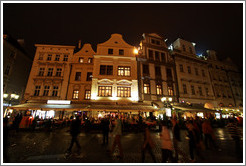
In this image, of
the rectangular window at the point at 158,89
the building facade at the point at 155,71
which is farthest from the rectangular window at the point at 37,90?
the rectangular window at the point at 158,89

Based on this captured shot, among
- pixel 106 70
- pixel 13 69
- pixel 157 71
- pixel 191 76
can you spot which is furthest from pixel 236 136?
pixel 13 69

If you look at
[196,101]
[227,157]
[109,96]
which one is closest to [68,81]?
[109,96]

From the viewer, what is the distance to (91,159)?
5.12 meters

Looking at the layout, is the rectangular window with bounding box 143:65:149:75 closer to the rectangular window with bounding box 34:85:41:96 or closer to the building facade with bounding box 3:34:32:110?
the rectangular window with bounding box 34:85:41:96

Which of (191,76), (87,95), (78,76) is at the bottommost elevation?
(87,95)

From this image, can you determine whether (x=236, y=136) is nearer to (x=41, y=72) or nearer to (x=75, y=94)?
(x=75, y=94)

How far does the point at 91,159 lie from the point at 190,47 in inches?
1146

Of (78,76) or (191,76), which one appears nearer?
(78,76)

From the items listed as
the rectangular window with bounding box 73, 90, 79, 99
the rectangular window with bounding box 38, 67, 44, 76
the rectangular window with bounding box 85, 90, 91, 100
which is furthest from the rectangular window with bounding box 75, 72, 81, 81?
the rectangular window with bounding box 38, 67, 44, 76

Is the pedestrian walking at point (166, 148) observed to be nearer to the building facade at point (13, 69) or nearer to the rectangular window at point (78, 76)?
the rectangular window at point (78, 76)

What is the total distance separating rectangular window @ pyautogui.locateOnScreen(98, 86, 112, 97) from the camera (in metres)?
18.2

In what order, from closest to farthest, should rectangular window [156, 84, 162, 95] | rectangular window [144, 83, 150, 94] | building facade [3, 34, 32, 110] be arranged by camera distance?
rectangular window [144, 83, 150, 94] < rectangular window [156, 84, 162, 95] < building facade [3, 34, 32, 110]

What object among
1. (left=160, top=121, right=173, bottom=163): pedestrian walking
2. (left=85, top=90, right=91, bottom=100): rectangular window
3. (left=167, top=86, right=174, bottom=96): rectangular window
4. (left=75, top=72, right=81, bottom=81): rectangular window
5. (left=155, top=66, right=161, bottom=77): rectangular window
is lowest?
(left=160, top=121, right=173, bottom=163): pedestrian walking

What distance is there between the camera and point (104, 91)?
60.2 feet
